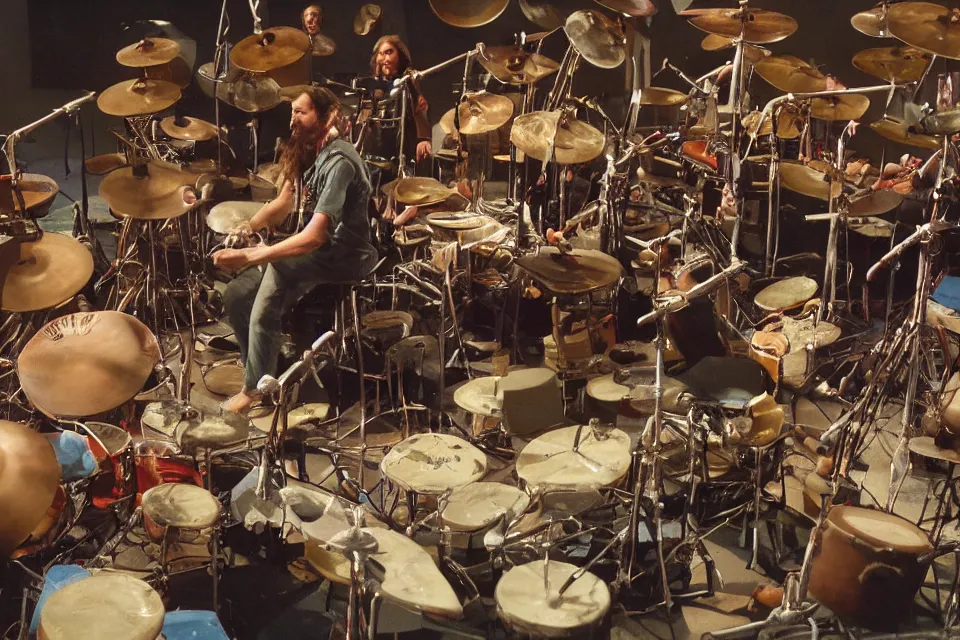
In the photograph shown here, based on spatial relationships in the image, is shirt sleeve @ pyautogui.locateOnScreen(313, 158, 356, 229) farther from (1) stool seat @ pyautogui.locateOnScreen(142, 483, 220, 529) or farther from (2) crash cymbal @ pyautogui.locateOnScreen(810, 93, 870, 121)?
(2) crash cymbal @ pyautogui.locateOnScreen(810, 93, 870, 121)

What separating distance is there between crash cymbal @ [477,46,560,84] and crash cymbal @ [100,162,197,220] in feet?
6.98

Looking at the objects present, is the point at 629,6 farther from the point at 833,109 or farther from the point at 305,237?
the point at 305,237

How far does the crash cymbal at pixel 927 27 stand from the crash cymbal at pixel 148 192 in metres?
3.20

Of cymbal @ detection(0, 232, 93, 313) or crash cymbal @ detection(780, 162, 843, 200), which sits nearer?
cymbal @ detection(0, 232, 93, 313)

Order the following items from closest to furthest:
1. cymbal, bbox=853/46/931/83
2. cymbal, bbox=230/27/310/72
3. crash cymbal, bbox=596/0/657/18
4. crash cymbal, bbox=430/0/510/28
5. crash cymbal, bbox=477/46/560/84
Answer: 1. crash cymbal, bbox=596/0/657/18
2. cymbal, bbox=230/27/310/72
3. crash cymbal, bbox=430/0/510/28
4. crash cymbal, bbox=477/46/560/84
5. cymbal, bbox=853/46/931/83

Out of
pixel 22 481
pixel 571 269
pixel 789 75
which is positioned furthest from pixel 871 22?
pixel 22 481

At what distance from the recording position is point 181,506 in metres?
2.96

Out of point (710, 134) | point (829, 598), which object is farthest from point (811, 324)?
point (829, 598)

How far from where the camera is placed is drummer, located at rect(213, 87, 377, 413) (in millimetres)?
3787

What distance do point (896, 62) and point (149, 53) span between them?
441 centimetres

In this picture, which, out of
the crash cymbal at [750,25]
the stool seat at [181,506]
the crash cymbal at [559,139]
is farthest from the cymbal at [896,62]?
the stool seat at [181,506]

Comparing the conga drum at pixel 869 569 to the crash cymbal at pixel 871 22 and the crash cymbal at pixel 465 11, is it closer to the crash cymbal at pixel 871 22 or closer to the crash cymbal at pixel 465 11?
the crash cymbal at pixel 465 11

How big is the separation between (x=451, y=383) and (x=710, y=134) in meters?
2.02

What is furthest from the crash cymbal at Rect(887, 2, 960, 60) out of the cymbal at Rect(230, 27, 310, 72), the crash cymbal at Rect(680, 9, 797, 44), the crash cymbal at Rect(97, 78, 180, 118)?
the crash cymbal at Rect(97, 78, 180, 118)
